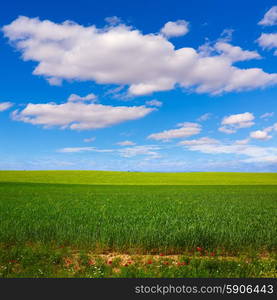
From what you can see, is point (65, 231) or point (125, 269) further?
point (65, 231)

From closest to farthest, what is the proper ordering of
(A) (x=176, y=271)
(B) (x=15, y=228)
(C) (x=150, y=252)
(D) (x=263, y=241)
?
(A) (x=176, y=271) < (C) (x=150, y=252) < (D) (x=263, y=241) < (B) (x=15, y=228)

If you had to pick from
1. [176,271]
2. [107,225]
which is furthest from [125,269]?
[107,225]

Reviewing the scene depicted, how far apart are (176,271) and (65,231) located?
5.80m

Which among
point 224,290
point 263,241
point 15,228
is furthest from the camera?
point 15,228

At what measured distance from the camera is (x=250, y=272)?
8406 millimetres

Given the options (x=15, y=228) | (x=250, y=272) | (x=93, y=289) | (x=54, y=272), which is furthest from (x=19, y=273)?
(x=250, y=272)

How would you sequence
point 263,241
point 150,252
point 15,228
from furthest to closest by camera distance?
point 15,228 < point 263,241 < point 150,252

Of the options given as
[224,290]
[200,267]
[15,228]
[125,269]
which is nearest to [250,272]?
[200,267]

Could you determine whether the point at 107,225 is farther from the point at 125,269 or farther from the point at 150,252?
the point at 125,269

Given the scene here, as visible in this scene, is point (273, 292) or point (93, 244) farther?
point (93, 244)

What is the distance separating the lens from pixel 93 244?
11.2m

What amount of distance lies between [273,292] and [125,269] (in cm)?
383

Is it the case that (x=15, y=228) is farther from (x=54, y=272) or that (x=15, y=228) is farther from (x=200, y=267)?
(x=200, y=267)

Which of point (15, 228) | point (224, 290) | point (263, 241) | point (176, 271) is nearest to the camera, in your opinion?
point (224, 290)
